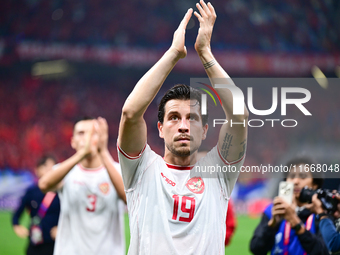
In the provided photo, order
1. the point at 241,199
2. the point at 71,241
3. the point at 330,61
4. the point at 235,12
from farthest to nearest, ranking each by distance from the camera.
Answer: the point at 235,12 → the point at 330,61 → the point at 241,199 → the point at 71,241

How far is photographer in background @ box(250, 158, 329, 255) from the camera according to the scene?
9.70 feet

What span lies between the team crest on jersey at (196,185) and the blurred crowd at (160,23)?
57.8 feet

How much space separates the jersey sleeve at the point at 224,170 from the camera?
7.88ft

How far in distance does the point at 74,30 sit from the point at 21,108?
17.3 feet

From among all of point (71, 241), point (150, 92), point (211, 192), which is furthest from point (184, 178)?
point (71, 241)

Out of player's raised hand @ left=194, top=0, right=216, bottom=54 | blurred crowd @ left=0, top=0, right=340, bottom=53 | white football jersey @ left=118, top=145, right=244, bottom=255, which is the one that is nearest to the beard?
white football jersey @ left=118, top=145, right=244, bottom=255

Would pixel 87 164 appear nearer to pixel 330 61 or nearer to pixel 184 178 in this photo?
pixel 184 178

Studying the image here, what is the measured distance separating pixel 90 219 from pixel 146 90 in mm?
2180

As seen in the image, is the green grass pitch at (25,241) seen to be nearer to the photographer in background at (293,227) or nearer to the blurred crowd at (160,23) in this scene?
the photographer in background at (293,227)

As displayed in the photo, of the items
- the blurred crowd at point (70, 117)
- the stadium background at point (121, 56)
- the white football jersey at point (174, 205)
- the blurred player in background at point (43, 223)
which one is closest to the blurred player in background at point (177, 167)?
the white football jersey at point (174, 205)

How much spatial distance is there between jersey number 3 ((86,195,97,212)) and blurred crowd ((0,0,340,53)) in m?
16.4

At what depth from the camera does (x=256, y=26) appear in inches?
801

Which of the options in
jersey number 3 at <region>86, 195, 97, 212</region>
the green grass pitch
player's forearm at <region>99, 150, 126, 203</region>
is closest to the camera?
player's forearm at <region>99, 150, 126, 203</region>

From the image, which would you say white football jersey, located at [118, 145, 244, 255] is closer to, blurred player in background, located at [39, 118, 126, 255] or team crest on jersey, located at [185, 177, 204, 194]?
team crest on jersey, located at [185, 177, 204, 194]
